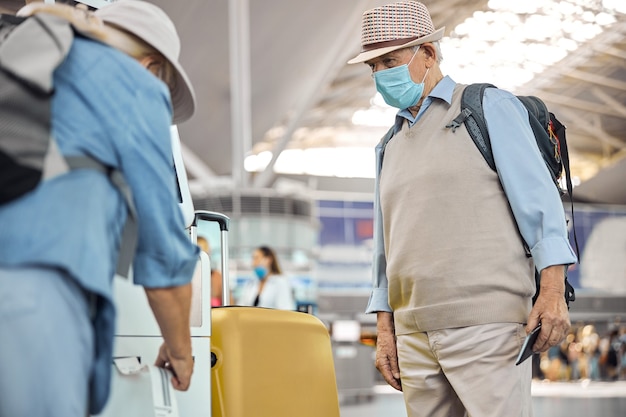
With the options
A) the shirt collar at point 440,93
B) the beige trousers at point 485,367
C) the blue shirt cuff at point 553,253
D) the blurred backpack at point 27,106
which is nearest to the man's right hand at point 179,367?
the blurred backpack at point 27,106

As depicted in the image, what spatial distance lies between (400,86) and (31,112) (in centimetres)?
155

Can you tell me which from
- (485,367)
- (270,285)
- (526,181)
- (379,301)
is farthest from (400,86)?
(270,285)

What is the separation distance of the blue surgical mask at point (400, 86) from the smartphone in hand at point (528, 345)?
87cm

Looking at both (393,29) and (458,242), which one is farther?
(393,29)

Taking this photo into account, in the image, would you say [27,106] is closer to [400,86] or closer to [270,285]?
[400,86]

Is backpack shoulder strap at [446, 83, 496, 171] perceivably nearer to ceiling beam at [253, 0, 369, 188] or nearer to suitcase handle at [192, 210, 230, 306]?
suitcase handle at [192, 210, 230, 306]

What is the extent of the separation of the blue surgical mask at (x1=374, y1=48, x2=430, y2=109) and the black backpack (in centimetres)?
18

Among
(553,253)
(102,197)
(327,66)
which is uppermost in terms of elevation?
(327,66)

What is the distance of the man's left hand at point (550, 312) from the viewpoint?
213cm

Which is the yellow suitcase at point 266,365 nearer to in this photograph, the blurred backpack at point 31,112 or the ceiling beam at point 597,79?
the blurred backpack at point 31,112

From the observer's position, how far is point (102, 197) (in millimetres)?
1265

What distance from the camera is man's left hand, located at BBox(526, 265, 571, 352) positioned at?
213cm

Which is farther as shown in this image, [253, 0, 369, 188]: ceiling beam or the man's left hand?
[253, 0, 369, 188]: ceiling beam

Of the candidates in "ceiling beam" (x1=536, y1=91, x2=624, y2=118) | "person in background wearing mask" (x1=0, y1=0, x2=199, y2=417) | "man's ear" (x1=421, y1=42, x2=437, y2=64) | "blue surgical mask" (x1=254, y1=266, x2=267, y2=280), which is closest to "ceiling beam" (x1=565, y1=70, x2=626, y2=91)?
"ceiling beam" (x1=536, y1=91, x2=624, y2=118)
